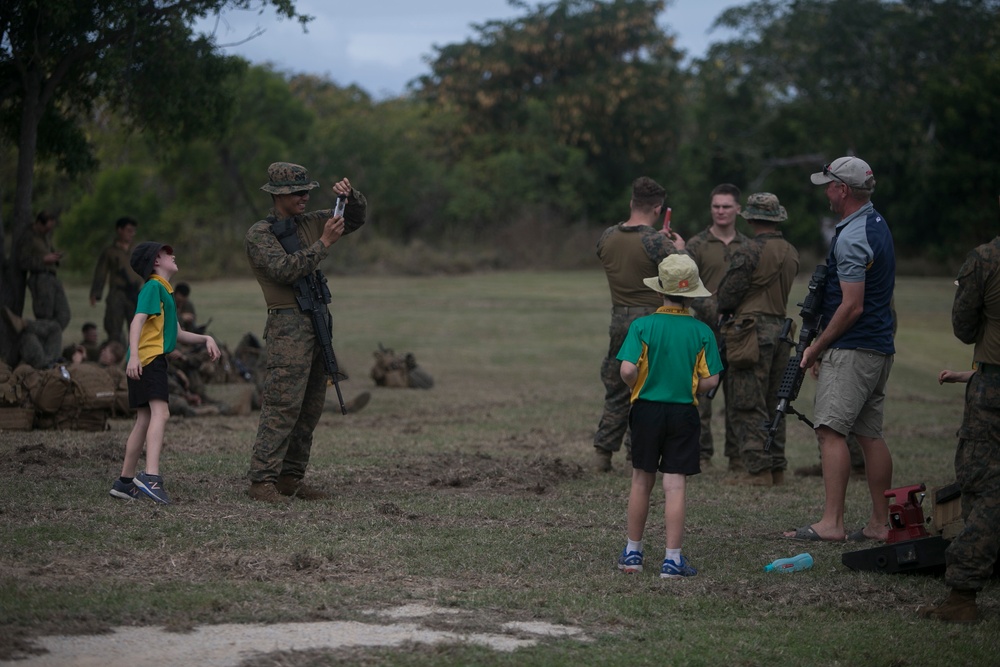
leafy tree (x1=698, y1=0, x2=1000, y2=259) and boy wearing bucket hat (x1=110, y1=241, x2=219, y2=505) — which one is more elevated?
leafy tree (x1=698, y1=0, x2=1000, y2=259)

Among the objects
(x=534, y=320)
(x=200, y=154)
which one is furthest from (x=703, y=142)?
(x=534, y=320)

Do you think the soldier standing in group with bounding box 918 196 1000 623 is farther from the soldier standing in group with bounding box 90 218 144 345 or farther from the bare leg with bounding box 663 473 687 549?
the soldier standing in group with bounding box 90 218 144 345

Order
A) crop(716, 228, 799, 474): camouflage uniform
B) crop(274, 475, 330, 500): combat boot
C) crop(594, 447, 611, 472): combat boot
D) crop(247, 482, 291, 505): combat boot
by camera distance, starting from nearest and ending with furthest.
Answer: crop(247, 482, 291, 505): combat boot
crop(274, 475, 330, 500): combat boot
crop(716, 228, 799, 474): camouflage uniform
crop(594, 447, 611, 472): combat boot

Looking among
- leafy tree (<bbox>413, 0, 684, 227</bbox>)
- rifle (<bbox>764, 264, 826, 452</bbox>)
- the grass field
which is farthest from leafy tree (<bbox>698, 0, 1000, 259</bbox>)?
rifle (<bbox>764, 264, 826, 452</bbox>)

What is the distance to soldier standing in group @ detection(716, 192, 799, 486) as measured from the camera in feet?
32.9

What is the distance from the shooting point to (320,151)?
163ft

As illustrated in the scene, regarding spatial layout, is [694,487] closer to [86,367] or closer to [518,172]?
[86,367]

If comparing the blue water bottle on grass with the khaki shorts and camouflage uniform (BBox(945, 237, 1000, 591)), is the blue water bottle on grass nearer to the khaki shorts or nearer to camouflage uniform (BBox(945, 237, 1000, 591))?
the khaki shorts

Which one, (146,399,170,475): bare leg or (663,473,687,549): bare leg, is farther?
(146,399,170,475): bare leg


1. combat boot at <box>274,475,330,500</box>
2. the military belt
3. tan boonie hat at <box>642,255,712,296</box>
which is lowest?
combat boot at <box>274,475,330,500</box>

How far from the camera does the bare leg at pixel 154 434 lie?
8297 mm

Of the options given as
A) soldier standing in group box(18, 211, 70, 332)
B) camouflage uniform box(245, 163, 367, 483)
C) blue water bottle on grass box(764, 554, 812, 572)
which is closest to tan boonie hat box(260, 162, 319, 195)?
camouflage uniform box(245, 163, 367, 483)

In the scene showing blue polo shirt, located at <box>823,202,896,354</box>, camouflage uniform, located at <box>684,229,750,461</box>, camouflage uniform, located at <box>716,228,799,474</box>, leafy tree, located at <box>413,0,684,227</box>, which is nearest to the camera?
blue polo shirt, located at <box>823,202,896,354</box>

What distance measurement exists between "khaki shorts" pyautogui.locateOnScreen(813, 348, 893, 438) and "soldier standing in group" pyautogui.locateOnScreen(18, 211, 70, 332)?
10.3 metres
